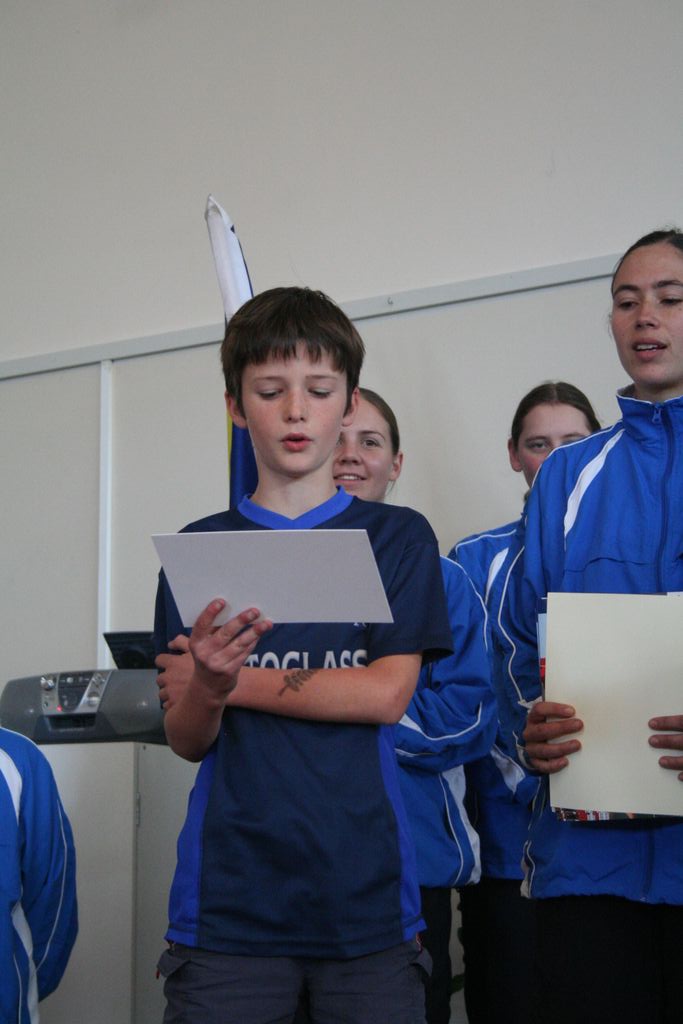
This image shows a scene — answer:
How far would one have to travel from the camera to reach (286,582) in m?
1.06

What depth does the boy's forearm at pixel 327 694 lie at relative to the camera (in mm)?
1137

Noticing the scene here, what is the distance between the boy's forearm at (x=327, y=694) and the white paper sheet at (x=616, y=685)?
19cm

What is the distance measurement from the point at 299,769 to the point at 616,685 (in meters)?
0.36

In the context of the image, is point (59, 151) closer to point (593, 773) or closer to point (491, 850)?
point (491, 850)

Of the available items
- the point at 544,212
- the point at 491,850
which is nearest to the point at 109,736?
the point at 491,850

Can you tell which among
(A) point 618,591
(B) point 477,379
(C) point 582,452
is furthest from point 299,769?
(B) point 477,379

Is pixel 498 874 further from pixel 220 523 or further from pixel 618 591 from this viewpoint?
pixel 220 523

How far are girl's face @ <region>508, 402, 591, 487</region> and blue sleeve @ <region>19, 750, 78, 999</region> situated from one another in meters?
1.15

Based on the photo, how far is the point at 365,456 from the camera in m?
2.09

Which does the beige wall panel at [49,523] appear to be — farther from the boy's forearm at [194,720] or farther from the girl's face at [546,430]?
the boy's forearm at [194,720]

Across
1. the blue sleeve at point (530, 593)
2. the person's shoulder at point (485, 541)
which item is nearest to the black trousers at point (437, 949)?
the blue sleeve at point (530, 593)

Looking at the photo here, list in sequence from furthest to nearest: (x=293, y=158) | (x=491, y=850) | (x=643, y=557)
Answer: (x=293, y=158), (x=491, y=850), (x=643, y=557)

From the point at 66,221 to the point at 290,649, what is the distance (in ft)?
8.93

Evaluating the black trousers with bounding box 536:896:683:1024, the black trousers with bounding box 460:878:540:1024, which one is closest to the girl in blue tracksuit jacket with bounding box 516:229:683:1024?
the black trousers with bounding box 536:896:683:1024
